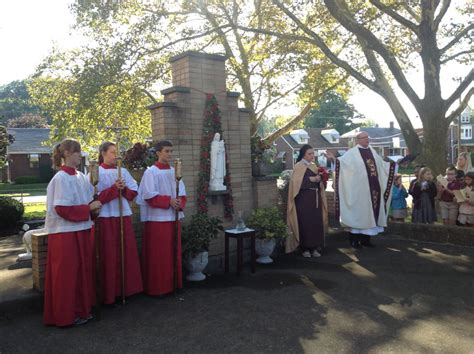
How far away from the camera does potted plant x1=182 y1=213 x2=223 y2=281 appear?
6.13 meters

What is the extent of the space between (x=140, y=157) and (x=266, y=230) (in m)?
2.37

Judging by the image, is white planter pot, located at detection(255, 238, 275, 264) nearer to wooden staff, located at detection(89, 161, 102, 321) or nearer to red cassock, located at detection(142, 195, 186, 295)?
red cassock, located at detection(142, 195, 186, 295)

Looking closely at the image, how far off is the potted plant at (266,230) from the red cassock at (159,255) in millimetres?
1910

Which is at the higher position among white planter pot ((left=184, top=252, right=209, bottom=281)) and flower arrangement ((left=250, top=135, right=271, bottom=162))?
flower arrangement ((left=250, top=135, right=271, bottom=162))

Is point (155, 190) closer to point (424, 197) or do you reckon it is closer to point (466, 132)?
point (424, 197)

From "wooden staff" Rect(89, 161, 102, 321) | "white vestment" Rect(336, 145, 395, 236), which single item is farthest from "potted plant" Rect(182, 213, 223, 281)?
"white vestment" Rect(336, 145, 395, 236)

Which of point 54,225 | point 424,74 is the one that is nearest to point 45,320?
point 54,225

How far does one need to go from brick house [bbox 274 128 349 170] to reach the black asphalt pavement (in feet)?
158

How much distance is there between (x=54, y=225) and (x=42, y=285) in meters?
1.32

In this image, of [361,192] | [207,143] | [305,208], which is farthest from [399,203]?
[207,143]

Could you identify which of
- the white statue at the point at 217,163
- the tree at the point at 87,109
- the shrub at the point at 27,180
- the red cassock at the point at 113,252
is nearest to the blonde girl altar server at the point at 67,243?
the red cassock at the point at 113,252

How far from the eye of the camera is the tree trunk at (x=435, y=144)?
11.8m

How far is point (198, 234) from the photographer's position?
243 inches

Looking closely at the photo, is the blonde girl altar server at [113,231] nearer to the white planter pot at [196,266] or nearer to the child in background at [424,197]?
the white planter pot at [196,266]
